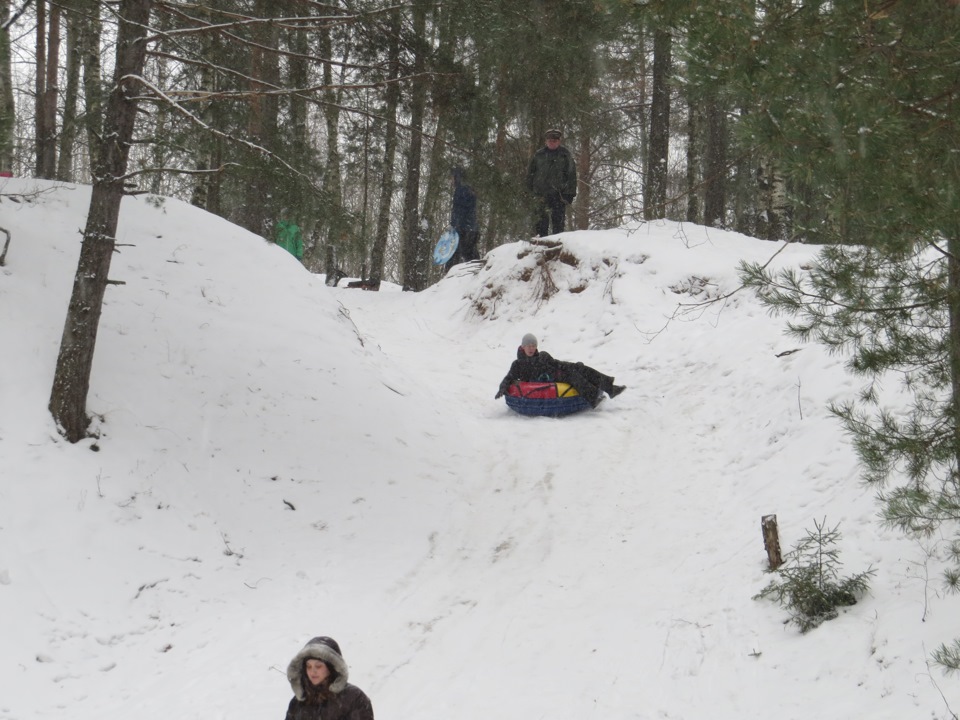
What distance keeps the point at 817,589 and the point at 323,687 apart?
3.21 metres

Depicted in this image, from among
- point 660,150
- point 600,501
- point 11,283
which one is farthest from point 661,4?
point 660,150

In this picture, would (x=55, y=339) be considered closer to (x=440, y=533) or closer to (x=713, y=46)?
(x=440, y=533)

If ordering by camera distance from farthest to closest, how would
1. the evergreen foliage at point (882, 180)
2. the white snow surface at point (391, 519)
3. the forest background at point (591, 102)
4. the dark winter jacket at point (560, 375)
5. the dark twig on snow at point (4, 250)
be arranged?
the dark winter jacket at point (560, 375), the dark twig on snow at point (4, 250), the white snow surface at point (391, 519), the forest background at point (591, 102), the evergreen foliage at point (882, 180)

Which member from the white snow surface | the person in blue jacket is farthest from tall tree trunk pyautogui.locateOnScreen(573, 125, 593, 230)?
the white snow surface

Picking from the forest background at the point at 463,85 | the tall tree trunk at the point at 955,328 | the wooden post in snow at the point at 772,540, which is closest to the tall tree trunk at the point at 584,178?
the forest background at the point at 463,85

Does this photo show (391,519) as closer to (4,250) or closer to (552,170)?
(4,250)

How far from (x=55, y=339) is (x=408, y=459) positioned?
11.8 ft

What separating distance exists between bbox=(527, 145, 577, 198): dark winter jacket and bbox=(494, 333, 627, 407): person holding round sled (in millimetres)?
4444

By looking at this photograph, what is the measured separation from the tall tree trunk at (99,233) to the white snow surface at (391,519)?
0.30 meters

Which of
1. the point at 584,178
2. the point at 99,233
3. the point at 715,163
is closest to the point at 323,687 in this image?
the point at 99,233

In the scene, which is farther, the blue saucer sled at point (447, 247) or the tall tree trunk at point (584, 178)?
the tall tree trunk at point (584, 178)

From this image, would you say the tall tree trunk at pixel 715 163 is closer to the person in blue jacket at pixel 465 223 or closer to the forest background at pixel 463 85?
the forest background at pixel 463 85

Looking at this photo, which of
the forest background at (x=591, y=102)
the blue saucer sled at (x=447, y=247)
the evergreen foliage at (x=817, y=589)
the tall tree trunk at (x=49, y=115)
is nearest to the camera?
the forest background at (x=591, y=102)

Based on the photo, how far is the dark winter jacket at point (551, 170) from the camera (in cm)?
1382
